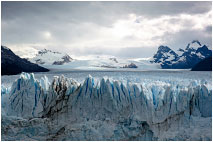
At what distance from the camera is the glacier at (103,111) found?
8938 millimetres

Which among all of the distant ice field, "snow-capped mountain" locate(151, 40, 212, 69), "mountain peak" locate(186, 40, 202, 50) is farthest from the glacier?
"mountain peak" locate(186, 40, 202, 50)

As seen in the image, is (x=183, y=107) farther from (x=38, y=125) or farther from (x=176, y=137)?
(x=38, y=125)

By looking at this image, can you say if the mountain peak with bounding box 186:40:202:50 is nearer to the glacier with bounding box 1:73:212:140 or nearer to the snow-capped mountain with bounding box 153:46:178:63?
the snow-capped mountain with bounding box 153:46:178:63

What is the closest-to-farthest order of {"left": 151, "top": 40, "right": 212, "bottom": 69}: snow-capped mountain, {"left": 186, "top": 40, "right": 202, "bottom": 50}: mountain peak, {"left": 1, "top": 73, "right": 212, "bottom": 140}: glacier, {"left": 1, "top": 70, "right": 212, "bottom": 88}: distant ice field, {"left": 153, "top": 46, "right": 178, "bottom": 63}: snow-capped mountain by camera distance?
1. {"left": 1, "top": 73, "right": 212, "bottom": 140}: glacier
2. {"left": 1, "top": 70, "right": 212, "bottom": 88}: distant ice field
3. {"left": 151, "top": 40, "right": 212, "bottom": 69}: snow-capped mountain
4. {"left": 153, "top": 46, "right": 178, "bottom": 63}: snow-capped mountain
5. {"left": 186, "top": 40, "right": 202, "bottom": 50}: mountain peak

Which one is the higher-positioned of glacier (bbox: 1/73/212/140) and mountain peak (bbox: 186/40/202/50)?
mountain peak (bbox: 186/40/202/50)

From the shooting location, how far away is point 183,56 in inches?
4820

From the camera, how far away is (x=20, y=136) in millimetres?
8836

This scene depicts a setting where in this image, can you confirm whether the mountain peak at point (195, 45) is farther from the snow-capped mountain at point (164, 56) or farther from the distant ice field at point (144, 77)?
the distant ice field at point (144, 77)

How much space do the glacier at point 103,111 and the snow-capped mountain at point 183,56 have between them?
108 metres

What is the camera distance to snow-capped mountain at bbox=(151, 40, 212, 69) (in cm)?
11775

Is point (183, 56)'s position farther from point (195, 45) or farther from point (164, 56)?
point (195, 45)

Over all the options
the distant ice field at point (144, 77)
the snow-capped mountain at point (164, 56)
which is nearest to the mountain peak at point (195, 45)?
the snow-capped mountain at point (164, 56)

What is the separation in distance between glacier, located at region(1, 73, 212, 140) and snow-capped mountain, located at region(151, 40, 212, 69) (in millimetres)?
107520

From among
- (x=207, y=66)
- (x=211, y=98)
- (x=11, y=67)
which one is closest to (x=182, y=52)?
(x=207, y=66)
